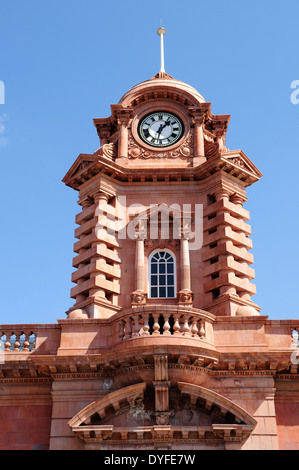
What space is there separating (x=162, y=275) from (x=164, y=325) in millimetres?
5322

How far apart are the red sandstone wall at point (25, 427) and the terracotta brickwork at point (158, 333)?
3 centimetres

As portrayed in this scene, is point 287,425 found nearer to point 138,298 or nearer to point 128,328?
point 128,328

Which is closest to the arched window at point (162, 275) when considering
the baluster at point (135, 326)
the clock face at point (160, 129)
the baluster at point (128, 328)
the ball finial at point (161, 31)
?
the baluster at point (128, 328)

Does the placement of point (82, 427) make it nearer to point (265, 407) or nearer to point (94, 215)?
point (265, 407)

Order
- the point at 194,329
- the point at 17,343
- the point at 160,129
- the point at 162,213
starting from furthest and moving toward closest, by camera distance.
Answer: the point at 160,129 < the point at 162,213 < the point at 17,343 < the point at 194,329

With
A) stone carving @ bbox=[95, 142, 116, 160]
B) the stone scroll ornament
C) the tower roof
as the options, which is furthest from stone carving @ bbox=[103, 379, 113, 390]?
the tower roof

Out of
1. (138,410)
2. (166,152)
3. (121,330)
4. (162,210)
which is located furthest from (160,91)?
(138,410)

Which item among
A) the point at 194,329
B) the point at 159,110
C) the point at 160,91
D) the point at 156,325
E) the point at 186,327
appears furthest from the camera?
the point at 159,110

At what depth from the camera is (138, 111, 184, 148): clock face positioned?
32438 millimetres

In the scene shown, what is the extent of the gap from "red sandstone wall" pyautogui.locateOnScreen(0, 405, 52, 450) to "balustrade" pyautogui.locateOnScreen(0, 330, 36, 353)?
6.66 feet

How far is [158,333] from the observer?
2348cm

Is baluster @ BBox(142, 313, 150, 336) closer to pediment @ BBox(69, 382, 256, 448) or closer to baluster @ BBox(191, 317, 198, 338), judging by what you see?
baluster @ BBox(191, 317, 198, 338)

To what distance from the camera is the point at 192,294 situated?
27562 mm
